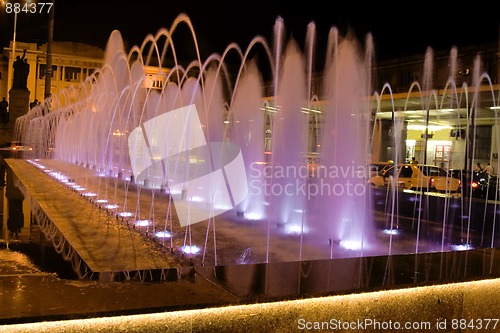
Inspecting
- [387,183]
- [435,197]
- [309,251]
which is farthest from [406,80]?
[309,251]

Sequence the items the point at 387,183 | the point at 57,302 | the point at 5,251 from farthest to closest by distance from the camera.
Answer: the point at 387,183 → the point at 5,251 → the point at 57,302

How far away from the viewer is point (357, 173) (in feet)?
31.1

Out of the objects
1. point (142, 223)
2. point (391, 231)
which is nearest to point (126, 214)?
point (142, 223)

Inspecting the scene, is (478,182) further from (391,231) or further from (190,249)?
(190,249)

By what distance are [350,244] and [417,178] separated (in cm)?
1193

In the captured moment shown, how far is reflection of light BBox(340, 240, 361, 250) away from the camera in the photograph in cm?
671

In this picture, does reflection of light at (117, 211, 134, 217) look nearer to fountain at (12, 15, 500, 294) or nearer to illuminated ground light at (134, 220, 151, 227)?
fountain at (12, 15, 500, 294)

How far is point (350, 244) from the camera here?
6930mm

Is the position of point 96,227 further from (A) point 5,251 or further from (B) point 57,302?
(B) point 57,302

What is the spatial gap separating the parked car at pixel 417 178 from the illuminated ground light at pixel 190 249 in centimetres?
1253

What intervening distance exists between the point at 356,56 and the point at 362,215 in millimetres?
4072

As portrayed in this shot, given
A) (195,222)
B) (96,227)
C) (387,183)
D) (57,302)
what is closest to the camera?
(57,302)

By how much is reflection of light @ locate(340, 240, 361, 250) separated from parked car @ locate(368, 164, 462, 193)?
432 inches

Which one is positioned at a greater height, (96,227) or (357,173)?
(357,173)
